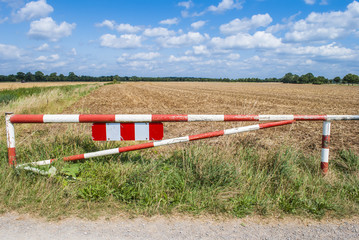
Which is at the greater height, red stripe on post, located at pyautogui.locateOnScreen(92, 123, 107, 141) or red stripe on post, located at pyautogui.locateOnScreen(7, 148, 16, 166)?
red stripe on post, located at pyautogui.locateOnScreen(92, 123, 107, 141)

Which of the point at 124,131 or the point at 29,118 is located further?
the point at 124,131

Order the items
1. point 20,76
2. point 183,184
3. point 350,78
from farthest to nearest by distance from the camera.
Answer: point 20,76
point 350,78
point 183,184

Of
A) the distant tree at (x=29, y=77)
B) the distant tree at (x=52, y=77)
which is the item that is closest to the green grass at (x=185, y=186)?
the distant tree at (x=52, y=77)

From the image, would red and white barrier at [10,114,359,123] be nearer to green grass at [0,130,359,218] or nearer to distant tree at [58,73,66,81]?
green grass at [0,130,359,218]

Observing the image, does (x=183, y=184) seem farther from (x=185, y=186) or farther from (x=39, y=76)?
(x=39, y=76)

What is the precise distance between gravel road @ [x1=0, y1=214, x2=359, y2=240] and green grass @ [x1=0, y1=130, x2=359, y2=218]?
0.47ft

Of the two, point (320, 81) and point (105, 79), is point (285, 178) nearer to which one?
point (320, 81)

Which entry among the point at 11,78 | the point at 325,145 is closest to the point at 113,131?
the point at 325,145

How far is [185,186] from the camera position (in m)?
3.38

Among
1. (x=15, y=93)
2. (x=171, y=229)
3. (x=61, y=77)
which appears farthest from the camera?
(x=61, y=77)

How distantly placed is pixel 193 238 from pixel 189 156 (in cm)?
136

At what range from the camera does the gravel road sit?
99.9 inches

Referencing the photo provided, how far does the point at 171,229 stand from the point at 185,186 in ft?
2.55

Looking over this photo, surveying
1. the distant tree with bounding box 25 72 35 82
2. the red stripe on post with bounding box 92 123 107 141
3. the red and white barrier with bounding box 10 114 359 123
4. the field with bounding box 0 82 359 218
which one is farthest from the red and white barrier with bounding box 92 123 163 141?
the distant tree with bounding box 25 72 35 82
